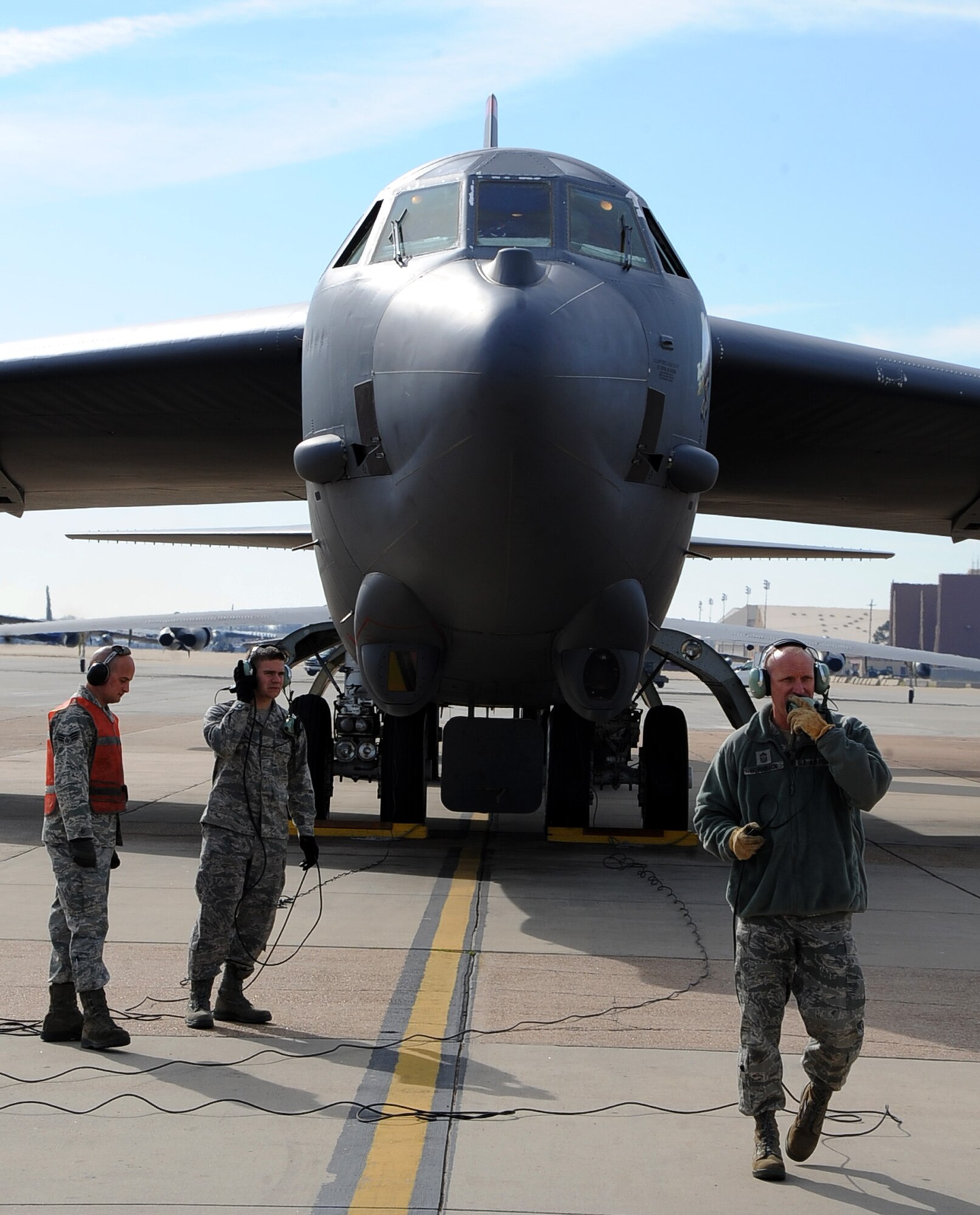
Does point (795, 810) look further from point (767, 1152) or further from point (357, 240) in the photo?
point (357, 240)

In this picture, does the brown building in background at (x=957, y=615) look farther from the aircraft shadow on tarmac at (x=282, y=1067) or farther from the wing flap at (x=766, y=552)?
the aircraft shadow on tarmac at (x=282, y=1067)

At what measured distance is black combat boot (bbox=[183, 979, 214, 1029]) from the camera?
6.00 meters

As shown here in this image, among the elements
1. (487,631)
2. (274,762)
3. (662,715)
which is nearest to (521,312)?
(487,631)

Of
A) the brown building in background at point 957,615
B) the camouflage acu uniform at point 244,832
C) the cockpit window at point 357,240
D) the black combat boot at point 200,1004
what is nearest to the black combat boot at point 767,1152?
the black combat boot at point 200,1004

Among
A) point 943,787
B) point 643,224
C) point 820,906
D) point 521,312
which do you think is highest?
point 643,224

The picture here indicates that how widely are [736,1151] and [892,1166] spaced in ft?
1.69

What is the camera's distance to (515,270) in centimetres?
771

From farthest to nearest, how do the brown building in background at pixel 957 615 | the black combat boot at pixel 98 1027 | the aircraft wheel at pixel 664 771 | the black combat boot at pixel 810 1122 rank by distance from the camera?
the brown building in background at pixel 957 615 < the aircraft wheel at pixel 664 771 < the black combat boot at pixel 98 1027 < the black combat boot at pixel 810 1122

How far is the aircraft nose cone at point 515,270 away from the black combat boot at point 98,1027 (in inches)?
175

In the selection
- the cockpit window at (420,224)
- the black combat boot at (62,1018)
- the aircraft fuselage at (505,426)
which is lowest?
the black combat boot at (62,1018)

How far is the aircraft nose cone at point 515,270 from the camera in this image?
7.67 meters

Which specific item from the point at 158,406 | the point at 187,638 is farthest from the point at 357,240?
the point at 187,638

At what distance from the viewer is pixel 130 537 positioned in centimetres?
2227

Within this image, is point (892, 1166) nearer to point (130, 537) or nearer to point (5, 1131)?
point (5, 1131)
